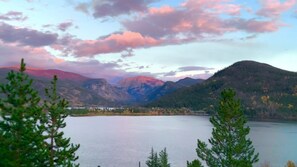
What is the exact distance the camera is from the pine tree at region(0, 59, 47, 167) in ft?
81.7

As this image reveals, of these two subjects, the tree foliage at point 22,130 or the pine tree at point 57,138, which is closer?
the tree foliage at point 22,130

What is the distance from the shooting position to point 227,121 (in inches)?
1704

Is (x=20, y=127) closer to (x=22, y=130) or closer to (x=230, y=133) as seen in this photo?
(x=22, y=130)

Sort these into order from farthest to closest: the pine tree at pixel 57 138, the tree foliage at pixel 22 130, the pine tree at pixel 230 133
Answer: the pine tree at pixel 230 133 < the pine tree at pixel 57 138 < the tree foliage at pixel 22 130

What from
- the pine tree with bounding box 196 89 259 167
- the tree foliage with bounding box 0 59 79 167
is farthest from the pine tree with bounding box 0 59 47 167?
the pine tree with bounding box 196 89 259 167

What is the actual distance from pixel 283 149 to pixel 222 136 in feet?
424

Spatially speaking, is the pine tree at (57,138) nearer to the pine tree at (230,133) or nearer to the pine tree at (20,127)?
the pine tree at (20,127)

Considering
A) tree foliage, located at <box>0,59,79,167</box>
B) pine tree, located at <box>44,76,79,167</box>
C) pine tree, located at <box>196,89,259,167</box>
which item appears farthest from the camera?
pine tree, located at <box>196,89,259,167</box>

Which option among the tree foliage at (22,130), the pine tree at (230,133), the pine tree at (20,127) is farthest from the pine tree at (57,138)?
the pine tree at (230,133)

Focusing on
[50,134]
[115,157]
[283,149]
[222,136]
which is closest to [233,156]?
[222,136]

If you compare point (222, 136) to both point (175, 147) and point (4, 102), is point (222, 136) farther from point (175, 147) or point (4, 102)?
point (175, 147)

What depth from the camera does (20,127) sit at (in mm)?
25328

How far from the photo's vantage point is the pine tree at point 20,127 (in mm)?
24891

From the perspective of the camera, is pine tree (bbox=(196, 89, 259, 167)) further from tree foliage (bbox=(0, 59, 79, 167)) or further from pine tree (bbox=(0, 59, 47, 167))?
pine tree (bbox=(0, 59, 47, 167))
